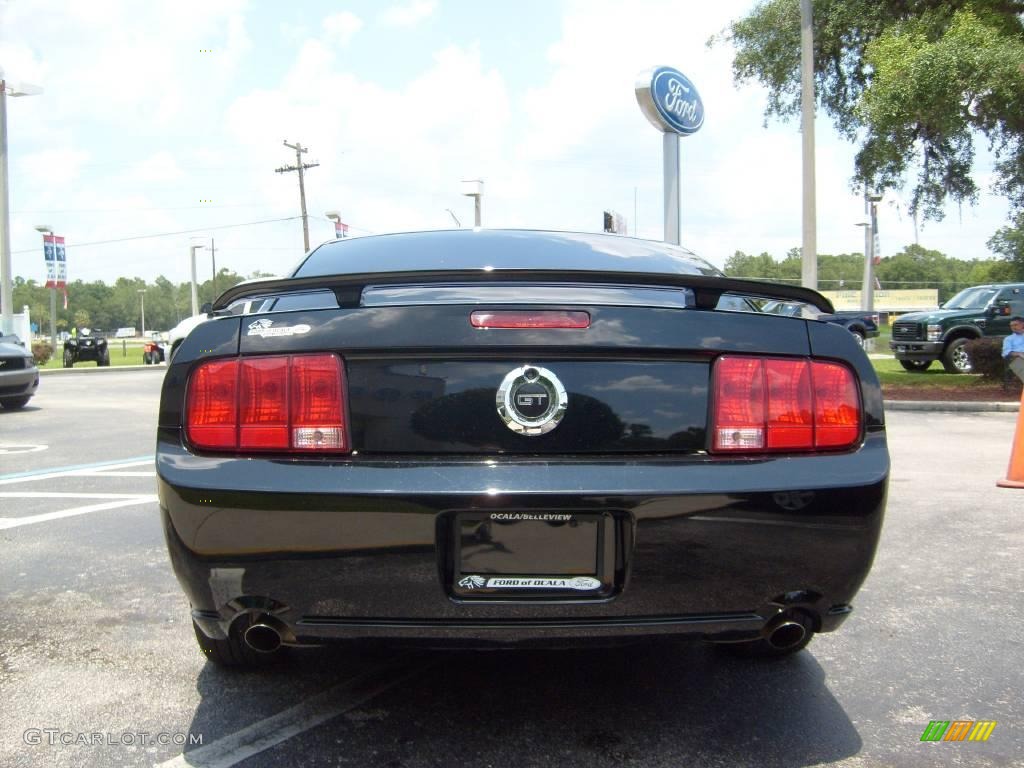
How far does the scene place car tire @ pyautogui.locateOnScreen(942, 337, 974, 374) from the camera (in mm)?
18188

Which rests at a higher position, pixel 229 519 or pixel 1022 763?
pixel 229 519

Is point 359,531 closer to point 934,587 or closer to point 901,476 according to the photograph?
point 934,587

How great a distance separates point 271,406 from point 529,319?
2.25 feet

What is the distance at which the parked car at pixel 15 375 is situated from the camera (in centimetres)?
1206

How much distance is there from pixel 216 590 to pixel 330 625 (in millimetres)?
303

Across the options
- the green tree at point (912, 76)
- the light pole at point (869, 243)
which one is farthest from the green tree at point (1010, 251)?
the green tree at point (912, 76)

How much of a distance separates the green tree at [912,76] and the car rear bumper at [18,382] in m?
12.5

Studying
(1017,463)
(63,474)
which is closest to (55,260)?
(63,474)

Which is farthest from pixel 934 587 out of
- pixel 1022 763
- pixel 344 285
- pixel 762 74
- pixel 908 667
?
pixel 762 74

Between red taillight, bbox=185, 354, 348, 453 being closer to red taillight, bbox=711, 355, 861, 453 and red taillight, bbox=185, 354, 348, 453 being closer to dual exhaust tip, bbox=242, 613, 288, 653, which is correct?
dual exhaust tip, bbox=242, 613, 288, 653

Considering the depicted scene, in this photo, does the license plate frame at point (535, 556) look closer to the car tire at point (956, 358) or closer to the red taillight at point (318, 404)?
the red taillight at point (318, 404)

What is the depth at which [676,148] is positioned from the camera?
1393 cm

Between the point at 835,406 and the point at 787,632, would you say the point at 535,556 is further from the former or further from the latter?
the point at 835,406

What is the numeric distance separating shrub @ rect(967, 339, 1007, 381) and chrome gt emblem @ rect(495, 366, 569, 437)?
47.8ft
